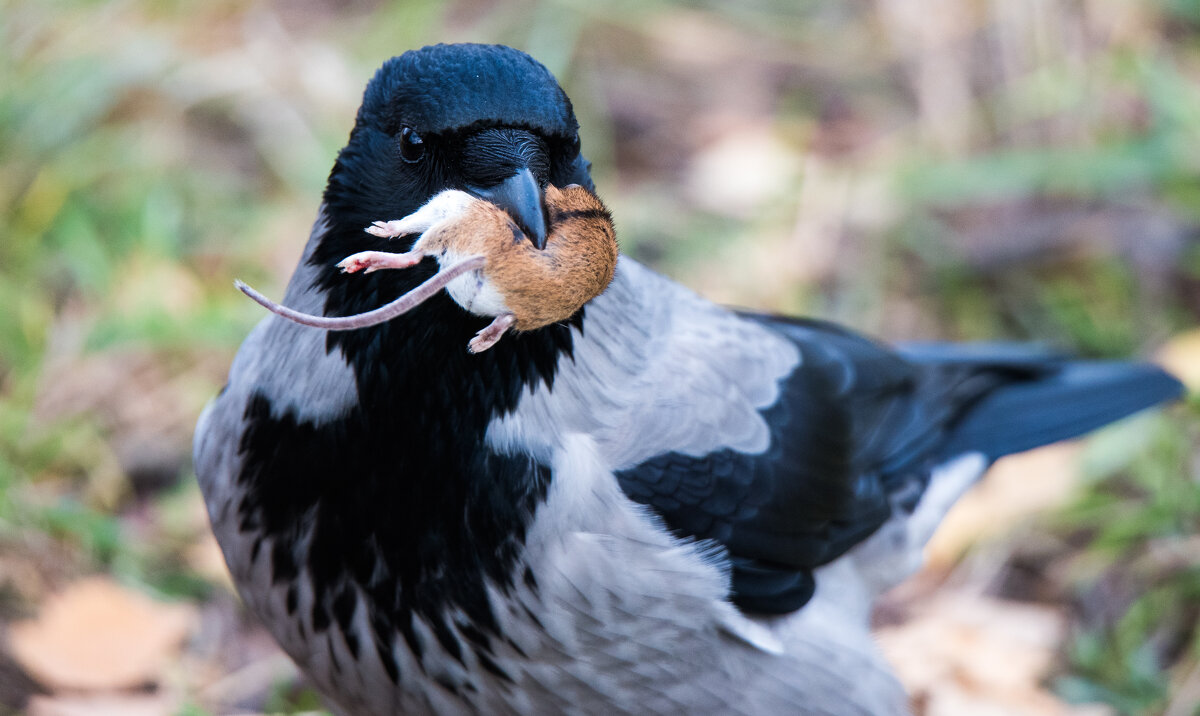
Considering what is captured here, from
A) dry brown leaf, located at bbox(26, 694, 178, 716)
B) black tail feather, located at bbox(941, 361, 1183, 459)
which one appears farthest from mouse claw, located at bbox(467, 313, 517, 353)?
black tail feather, located at bbox(941, 361, 1183, 459)

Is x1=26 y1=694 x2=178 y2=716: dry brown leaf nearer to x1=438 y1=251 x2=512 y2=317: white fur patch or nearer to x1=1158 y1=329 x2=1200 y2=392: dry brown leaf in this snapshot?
x1=438 y1=251 x2=512 y2=317: white fur patch

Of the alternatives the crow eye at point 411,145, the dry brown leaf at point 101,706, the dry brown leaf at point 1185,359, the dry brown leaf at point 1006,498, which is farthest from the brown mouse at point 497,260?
the dry brown leaf at point 1185,359

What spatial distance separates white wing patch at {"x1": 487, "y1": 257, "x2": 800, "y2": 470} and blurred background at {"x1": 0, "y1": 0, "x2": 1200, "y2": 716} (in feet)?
3.94

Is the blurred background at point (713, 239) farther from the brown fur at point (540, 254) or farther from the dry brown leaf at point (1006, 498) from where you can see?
the brown fur at point (540, 254)

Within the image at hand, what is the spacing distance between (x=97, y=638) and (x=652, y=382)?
5.49ft

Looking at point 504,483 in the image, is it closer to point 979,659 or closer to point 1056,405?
point 979,659

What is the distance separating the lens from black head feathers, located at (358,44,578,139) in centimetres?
227

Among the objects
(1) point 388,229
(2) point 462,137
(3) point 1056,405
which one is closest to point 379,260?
(1) point 388,229

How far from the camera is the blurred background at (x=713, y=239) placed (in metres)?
3.67

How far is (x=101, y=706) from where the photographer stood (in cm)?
316

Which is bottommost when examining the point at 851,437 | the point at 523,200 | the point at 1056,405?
the point at 1056,405

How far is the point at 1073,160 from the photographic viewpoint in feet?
18.1

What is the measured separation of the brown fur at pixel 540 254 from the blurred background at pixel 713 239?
1777mm

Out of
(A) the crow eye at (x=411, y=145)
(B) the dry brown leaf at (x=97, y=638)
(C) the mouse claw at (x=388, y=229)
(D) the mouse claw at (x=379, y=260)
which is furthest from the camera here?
(B) the dry brown leaf at (x=97, y=638)
